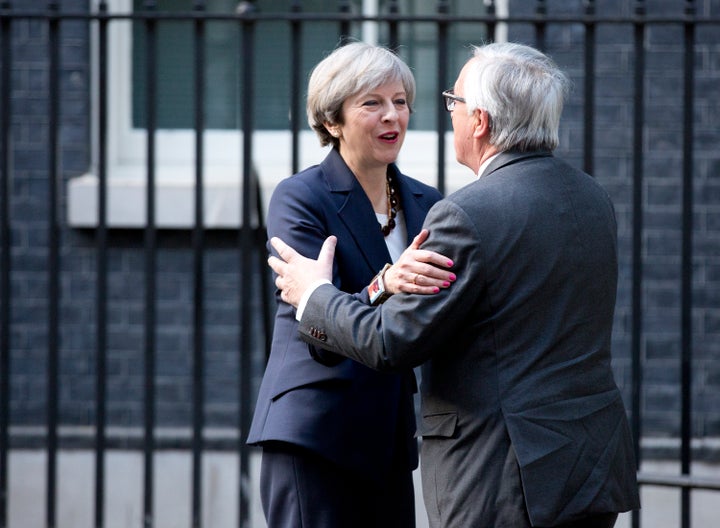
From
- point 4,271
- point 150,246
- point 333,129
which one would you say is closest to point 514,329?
point 333,129

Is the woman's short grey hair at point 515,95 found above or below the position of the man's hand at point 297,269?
above

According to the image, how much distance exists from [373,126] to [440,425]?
83cm

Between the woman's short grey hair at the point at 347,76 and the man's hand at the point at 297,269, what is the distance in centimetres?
41

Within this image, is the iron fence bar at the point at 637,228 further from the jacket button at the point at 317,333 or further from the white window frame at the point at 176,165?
the jacket button at the point at 317,333

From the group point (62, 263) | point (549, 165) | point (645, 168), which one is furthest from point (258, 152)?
point (549, 165)

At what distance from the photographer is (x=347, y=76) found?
3.01m

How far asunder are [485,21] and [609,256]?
1.67 metres

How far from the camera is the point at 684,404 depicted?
411cm

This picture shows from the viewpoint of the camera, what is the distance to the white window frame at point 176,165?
5.69 metres

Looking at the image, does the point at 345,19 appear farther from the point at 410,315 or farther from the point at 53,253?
the point at 410,315

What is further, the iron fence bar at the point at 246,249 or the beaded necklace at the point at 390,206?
the iron fence bar at the point at 246,249

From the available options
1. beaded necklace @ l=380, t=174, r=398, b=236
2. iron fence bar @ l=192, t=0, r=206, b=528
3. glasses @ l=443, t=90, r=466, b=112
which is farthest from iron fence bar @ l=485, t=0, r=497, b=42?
glasses @ l=443, t=90, r=466, b=112

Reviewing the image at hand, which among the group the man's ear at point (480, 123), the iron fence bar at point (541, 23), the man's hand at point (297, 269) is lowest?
the man's hand at point (297, 269)

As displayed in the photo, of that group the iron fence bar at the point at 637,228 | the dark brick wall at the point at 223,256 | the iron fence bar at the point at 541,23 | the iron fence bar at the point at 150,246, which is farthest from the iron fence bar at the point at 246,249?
the dark brick wall at the point at 223,256
